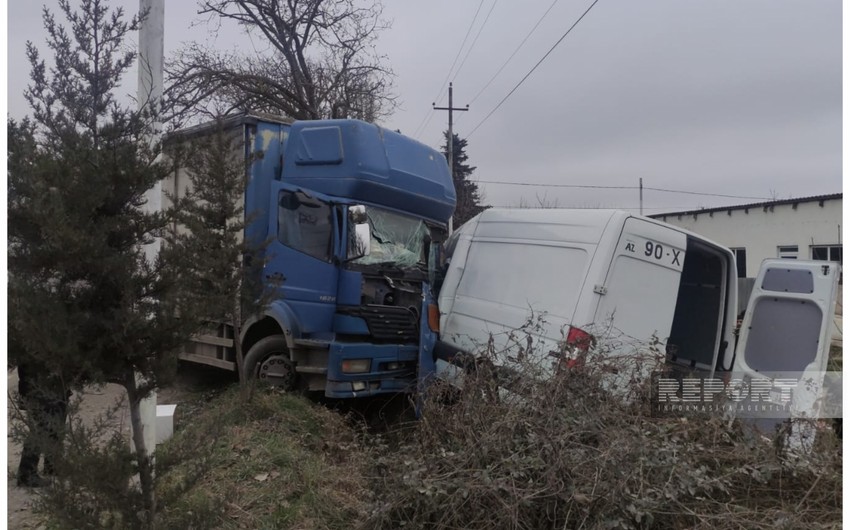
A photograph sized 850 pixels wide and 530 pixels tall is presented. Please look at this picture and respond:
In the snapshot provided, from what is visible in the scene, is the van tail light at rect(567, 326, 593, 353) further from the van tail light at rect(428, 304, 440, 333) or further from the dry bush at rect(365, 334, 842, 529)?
the van tail light at rect(428, 304, 440, 333)

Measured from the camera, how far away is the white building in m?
16.7

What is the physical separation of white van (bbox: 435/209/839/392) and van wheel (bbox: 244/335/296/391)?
1656 millimetres

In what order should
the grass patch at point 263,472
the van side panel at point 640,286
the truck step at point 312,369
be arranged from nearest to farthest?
the grass patch at point 263,472
the van side panel at point 640,286
the truck step at point 312,369

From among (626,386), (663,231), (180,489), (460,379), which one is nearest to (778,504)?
(626,386)

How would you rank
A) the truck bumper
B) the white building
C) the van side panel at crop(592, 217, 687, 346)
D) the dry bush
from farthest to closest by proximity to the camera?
the white building → the truck bumper → the van side panel at crop(592, 217, 687, 346) → the dry bush

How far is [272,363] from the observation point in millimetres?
6559

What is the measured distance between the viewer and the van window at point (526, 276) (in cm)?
508

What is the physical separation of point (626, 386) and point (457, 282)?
2.79 m

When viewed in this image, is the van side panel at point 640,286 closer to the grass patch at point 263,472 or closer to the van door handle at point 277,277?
the grass patch at point 263,472

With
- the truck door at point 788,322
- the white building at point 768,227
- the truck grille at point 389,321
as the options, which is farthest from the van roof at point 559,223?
the white building at point 768,227

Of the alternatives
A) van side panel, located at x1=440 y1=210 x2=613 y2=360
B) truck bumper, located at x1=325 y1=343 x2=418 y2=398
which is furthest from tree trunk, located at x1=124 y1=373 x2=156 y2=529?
truck bumper, located at x1=325 y1=343 x2=418 y2=398

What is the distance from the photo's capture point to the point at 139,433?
2844 mm

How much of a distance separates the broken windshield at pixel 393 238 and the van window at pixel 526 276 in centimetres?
74

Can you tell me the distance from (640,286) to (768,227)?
17081 mm
